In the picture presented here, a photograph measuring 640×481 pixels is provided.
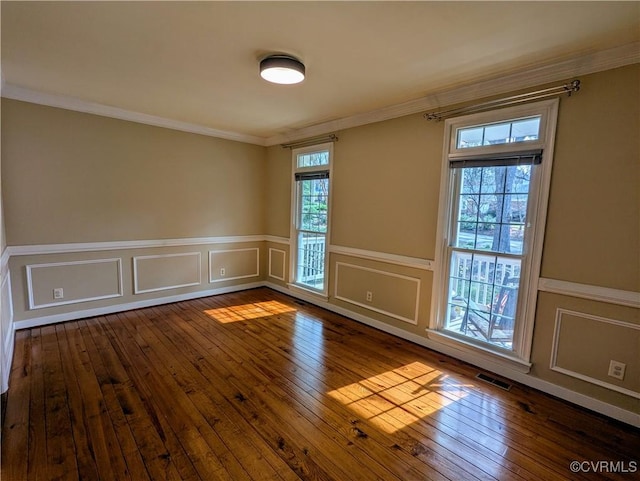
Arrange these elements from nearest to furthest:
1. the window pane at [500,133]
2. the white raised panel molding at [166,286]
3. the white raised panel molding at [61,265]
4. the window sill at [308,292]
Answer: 1. the window pane at [500,133]
2. the white raised panel molding at [61,265]
3. the white raised panel molding at [166,286]
4. the window sill at [308,292]

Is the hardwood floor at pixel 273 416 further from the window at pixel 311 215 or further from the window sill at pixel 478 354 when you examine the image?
the window at pixel 311 215

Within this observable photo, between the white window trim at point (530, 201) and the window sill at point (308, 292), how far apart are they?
5.43ft

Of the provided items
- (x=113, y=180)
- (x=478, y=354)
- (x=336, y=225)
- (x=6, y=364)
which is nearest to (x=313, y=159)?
(x=336, y=225)

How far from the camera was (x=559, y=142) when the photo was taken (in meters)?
2.38

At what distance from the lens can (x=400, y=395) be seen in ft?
8.06

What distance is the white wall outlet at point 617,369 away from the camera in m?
2.18

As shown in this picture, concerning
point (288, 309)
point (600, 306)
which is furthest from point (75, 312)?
point (600, 306)

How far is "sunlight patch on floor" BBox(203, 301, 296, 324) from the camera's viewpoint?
3979 millimetres

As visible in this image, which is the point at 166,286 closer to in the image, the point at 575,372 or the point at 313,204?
the point at 313,204

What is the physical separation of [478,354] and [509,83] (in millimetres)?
2333

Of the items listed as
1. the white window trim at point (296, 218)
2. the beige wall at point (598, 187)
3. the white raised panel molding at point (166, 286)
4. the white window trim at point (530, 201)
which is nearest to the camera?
the beige wall at point (598, 187)

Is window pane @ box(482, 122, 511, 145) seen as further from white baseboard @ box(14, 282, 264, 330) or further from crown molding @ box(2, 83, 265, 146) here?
white baseboard @ box(14, 282, 264, 330)

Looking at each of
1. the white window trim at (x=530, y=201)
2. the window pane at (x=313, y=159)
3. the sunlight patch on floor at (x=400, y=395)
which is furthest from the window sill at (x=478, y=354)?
the window pane at (x=313, y=159)

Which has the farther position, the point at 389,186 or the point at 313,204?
the point at 313,204
